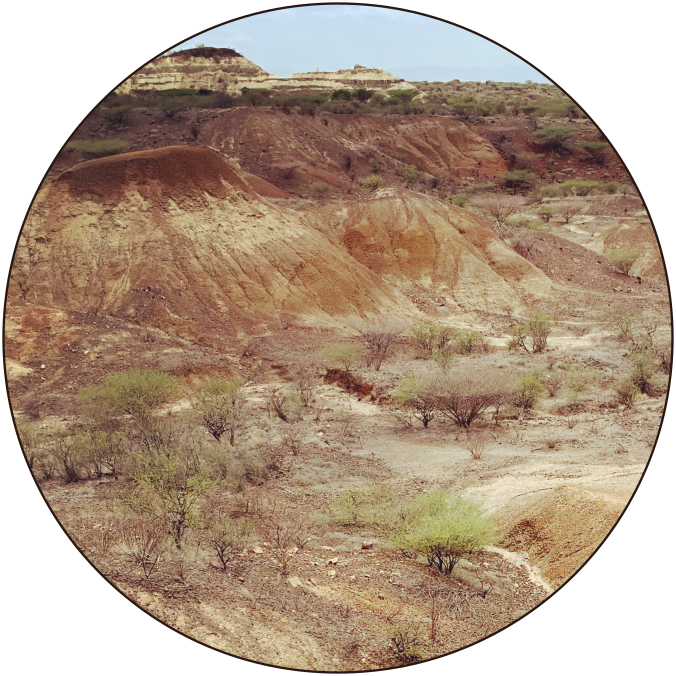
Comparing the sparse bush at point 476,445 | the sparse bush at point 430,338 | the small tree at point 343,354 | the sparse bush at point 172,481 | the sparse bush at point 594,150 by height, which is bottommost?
the sparse bush at point 476,445

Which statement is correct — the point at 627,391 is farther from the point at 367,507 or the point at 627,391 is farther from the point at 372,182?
the point at 372,182

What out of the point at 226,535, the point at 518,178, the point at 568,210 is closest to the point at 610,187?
the point at 568,210

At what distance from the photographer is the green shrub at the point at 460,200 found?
3375cm

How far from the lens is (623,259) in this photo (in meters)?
27.3

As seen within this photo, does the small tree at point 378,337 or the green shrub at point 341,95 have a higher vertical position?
the green shrub at point 341,95

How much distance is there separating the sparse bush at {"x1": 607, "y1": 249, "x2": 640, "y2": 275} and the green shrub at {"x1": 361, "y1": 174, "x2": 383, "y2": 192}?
31.7ft

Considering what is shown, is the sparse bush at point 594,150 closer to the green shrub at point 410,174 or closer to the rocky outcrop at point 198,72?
the green shrub at point 410,174

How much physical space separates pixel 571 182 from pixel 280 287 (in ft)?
57.9

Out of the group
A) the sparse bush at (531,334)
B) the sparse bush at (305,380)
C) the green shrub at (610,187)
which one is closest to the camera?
the sparse bush at (305,380)

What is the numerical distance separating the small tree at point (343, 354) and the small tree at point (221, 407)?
8.99ft

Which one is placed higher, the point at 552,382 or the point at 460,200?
the point at 460,200

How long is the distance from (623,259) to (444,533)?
17888mm

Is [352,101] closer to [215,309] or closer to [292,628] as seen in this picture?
[215,309]

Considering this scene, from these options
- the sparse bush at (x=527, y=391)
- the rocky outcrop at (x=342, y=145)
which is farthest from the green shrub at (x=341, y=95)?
the sparse bush at (x=527, y=391)
